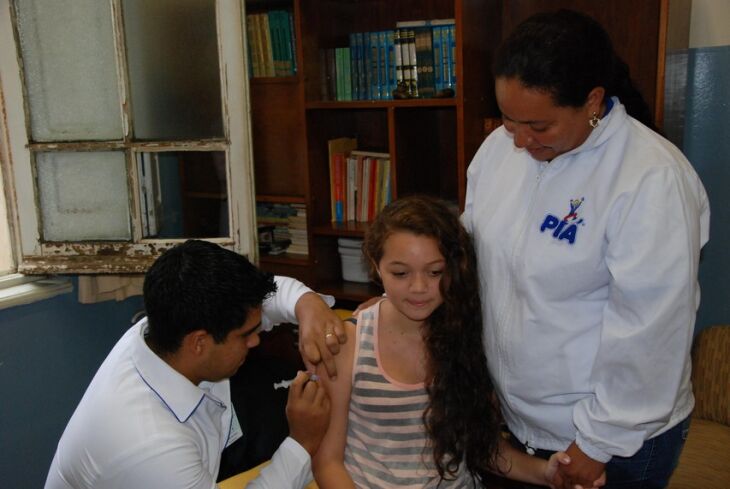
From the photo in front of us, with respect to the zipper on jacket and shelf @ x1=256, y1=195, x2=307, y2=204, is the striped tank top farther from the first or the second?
shelf @ x1=256, y1=195, x2=307, y2=204

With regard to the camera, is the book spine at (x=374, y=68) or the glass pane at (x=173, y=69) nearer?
the glass pane at (x=173, y=69)

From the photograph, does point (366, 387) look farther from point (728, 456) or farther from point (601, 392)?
point (728, 456)

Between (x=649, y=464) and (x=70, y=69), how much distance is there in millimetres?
2177

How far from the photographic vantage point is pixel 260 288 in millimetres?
1381

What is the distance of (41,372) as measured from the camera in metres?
2.54

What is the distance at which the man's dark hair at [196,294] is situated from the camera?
130cm

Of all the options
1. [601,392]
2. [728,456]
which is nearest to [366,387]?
[601,392]

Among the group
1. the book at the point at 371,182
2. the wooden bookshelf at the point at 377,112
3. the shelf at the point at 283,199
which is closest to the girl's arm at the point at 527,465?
the wooden bookshelf at the point at 377,112

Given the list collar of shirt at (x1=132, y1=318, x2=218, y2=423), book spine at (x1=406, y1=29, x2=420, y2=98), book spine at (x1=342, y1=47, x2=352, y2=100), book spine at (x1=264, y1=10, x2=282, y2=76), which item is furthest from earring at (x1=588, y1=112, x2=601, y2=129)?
book spine at (x1=264, y1=10, x2=282, y2=76)

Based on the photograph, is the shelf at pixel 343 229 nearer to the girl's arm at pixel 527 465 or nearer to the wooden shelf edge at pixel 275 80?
the wooden shelf edge at pixel 275 80

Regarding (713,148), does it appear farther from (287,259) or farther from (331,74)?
(287,259)

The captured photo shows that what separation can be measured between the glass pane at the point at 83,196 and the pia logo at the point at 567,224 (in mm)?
1644

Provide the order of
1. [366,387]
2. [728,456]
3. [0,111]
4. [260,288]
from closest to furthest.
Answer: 1. [260,288]
2. [366,387]
3. [728,456]
4. [0,111]

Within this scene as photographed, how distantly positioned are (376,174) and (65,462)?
5.81 ft
